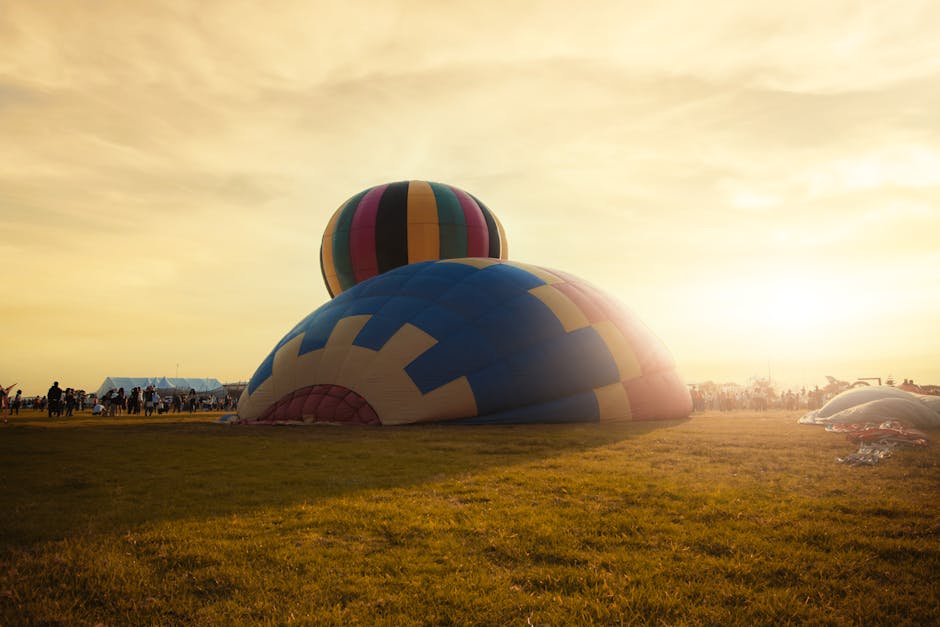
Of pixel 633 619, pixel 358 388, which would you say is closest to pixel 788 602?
pixel 633 619

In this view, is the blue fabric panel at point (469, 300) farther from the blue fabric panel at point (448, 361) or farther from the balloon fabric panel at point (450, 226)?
the balloon fabric panel at point (450, 226)

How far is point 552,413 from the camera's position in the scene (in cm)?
1468

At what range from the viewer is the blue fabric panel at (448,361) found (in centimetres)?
1450

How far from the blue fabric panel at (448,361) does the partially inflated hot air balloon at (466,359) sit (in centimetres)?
2

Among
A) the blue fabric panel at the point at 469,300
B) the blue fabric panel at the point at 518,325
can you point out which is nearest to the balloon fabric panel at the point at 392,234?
the blue fabric panel at the point at 469,300

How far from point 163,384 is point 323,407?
8139 cm

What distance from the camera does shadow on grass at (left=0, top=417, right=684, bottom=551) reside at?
573 cm

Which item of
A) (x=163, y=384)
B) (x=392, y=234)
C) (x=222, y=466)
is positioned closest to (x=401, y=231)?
(x=392, y=234)

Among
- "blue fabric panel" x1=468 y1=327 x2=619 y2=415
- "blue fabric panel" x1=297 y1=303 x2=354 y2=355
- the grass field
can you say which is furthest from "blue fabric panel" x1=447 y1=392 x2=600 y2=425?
the grass field

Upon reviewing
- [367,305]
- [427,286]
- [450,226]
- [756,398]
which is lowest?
[756,398]

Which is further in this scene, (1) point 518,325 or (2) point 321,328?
(2) point 321,328

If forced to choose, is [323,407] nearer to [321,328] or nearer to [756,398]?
[321,328]

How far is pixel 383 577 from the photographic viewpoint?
13.2ft

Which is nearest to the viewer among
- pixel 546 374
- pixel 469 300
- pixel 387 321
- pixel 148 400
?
pixel 546 374
